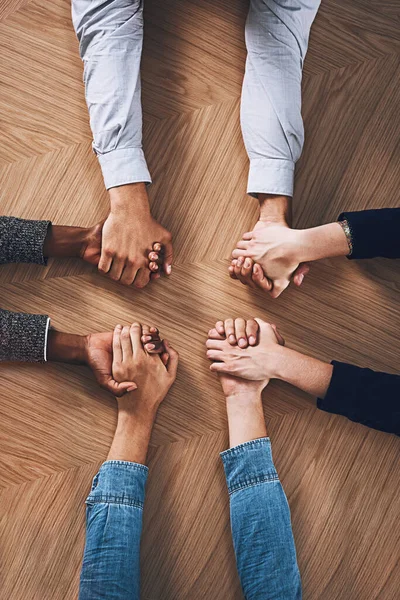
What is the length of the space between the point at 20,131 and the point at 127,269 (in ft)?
1.04

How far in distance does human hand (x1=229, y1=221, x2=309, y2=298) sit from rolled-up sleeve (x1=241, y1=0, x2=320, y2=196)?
7 cm

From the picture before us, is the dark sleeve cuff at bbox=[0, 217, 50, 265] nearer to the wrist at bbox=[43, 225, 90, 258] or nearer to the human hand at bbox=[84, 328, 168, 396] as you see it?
the wrist at bbox=[43, 225, 90, 258]

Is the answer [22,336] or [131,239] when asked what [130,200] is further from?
[22,336]

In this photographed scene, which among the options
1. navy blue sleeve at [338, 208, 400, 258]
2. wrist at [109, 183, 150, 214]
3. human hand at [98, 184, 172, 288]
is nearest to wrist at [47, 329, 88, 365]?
human hand at [98, 184, 172, 288]

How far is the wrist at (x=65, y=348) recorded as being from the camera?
0.85 meters

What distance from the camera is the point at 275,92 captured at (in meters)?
0.86

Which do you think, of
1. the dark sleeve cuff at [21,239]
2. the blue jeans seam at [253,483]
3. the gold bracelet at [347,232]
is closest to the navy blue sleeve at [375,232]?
the gold bracelet at [347,232]

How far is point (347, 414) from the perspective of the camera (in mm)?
837

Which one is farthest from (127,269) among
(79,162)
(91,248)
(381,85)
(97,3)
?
(381,85)

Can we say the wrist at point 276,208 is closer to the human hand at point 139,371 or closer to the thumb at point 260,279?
the thumb at point 260,279

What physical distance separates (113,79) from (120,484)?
0.66 m

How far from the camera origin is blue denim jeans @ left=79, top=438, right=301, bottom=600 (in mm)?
796

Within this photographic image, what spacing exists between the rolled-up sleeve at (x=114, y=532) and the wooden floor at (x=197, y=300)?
0.13 feet

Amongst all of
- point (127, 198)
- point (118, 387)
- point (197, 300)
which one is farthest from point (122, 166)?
point (118, 387)
